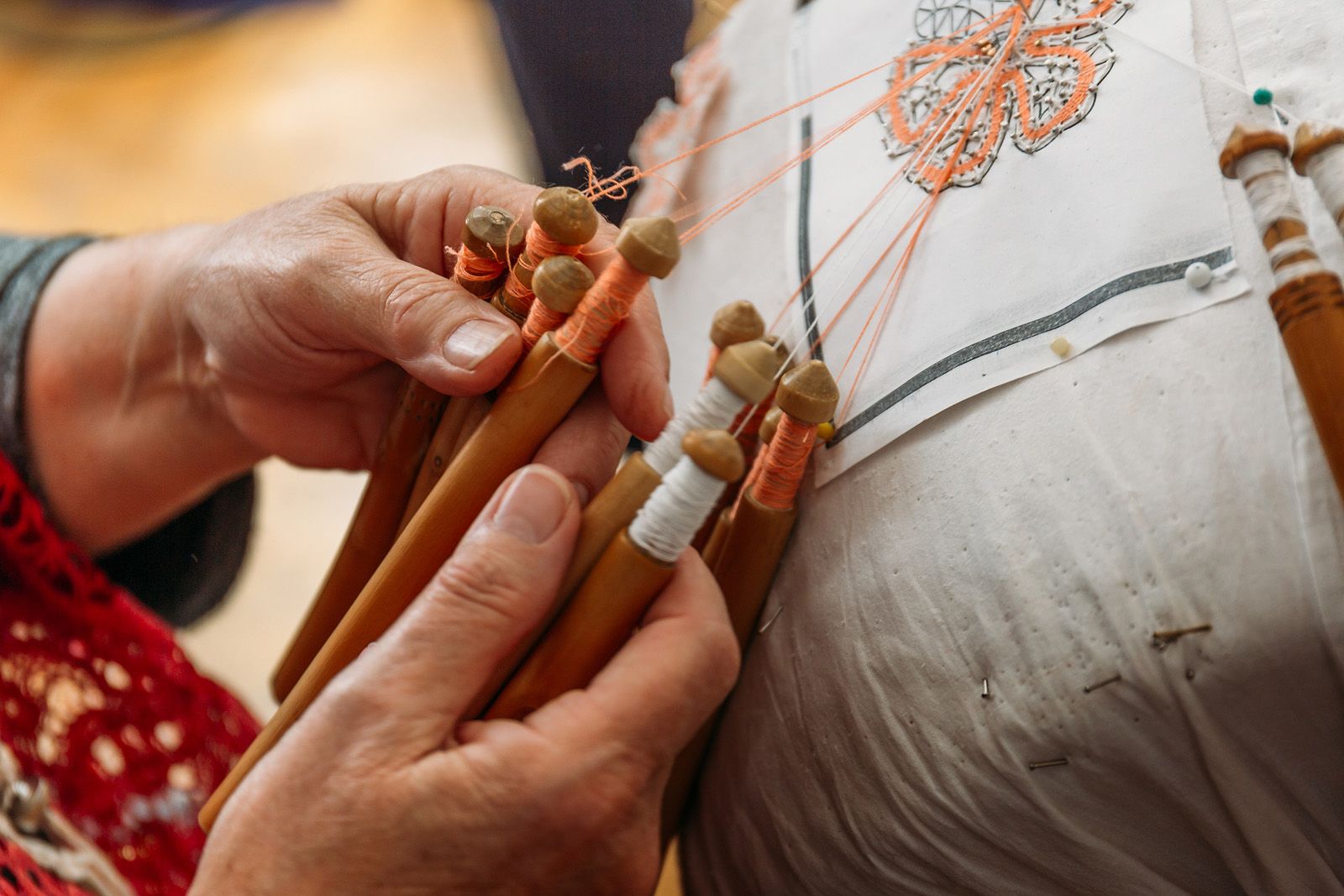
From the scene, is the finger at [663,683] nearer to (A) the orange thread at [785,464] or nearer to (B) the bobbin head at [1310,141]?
(A) the orange thread at [785,464]

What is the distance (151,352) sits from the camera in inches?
35.9

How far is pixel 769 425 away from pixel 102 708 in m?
0.62

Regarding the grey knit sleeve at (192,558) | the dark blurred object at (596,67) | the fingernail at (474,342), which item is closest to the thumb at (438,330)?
the fingernail at (474,342)

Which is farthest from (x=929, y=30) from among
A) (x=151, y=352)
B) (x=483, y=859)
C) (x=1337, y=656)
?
(x=151, y=352)

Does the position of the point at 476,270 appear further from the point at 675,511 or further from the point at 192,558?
the point at 192,558

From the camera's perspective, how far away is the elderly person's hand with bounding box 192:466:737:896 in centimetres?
50

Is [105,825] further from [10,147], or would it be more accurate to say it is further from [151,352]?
[10,147]

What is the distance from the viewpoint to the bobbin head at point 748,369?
526mm

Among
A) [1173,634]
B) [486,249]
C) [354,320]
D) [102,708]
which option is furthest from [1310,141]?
[102,708]

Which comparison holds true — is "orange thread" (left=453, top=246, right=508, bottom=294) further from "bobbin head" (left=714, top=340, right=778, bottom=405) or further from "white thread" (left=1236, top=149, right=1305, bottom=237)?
"white thread" (left=1236, top=149, right=1305, bottom=237)

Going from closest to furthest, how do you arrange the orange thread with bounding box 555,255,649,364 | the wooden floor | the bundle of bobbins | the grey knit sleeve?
the orange thread with bounding box 555,255,649,364, the bundle of bobbins, the grey knit sleeve, the wooden floor

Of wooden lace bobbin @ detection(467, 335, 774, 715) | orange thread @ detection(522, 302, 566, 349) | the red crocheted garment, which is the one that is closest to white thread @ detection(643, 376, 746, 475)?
wooden lace bobbin @ detection(467, 335, 774, 715)

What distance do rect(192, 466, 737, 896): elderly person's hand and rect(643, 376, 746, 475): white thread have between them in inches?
2.5

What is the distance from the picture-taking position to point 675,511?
530 millimetres
